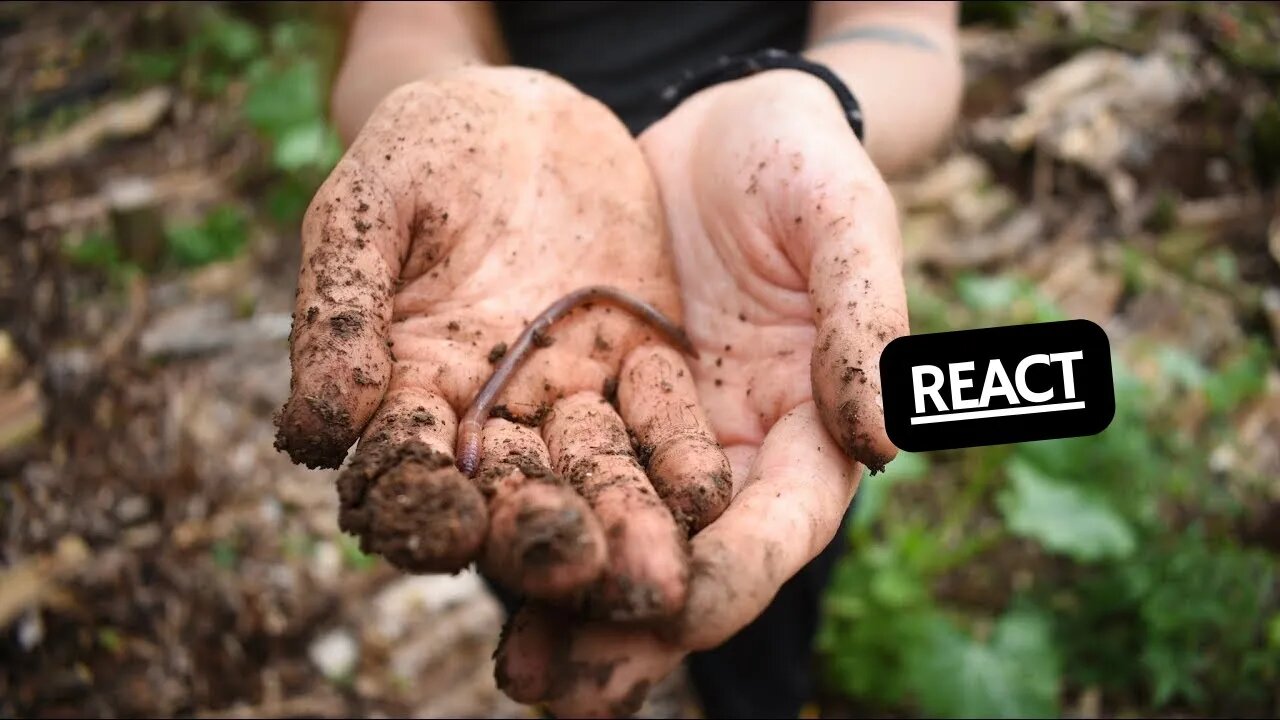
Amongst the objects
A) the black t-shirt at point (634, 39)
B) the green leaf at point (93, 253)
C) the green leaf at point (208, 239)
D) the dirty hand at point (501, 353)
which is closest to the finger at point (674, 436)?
the dirty hand at point (501, 353)

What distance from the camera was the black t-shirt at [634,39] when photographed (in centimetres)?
313

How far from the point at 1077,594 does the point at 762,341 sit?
2172 millimetres

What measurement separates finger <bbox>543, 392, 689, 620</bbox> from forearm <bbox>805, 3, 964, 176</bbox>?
1542mm

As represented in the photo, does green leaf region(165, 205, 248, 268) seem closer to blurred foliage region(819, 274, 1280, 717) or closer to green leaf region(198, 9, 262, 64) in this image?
green leaf region(198, 9, 262, 64)

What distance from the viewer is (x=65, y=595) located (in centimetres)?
360

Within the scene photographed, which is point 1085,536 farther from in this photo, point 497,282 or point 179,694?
point 179,694

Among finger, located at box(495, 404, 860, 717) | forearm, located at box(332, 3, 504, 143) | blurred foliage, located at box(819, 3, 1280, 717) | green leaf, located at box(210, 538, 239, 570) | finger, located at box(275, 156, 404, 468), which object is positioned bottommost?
blurred foliage, located at box(819, 3, 1280, 717)

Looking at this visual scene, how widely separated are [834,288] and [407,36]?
1939 mm

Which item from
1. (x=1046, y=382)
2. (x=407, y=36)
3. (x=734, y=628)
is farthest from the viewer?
(x=407, y=36)

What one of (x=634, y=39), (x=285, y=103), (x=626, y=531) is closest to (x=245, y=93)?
(x=285, y=103)

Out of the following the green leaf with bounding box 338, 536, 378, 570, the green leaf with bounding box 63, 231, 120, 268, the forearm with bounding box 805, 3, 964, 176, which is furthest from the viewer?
the green leaf with bounding box 63, 231, 120, 268

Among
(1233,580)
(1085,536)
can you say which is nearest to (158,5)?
(1085,536)

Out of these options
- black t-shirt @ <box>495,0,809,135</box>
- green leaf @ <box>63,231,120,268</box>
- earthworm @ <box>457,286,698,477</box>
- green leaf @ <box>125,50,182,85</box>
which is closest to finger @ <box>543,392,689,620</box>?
earthworm @ <box>457,286,698,477</box>

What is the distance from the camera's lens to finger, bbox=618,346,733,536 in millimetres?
1754
